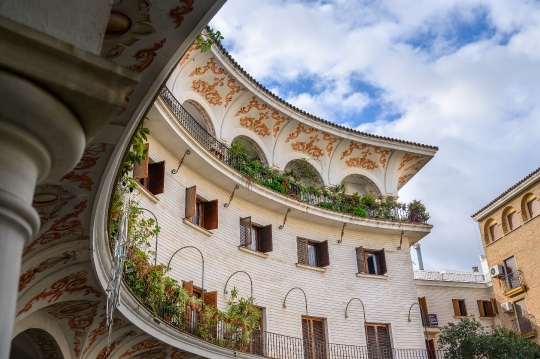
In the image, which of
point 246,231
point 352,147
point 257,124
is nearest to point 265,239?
point 246,231

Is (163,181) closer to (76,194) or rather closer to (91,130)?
(76,194)

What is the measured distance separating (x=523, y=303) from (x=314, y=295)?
1394cm

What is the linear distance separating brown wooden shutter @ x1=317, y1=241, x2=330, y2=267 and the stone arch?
4.55 metres

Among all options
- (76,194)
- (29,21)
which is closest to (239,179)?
(76,194)

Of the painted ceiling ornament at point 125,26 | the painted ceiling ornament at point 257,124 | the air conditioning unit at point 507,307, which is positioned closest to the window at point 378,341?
the painted ceiling ornament at point 257,124

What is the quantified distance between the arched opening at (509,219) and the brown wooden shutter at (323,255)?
1369 centimetres

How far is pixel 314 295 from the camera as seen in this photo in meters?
22.2

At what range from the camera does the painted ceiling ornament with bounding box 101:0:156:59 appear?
518 cm

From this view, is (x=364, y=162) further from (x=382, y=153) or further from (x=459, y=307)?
(x=459, y=307)

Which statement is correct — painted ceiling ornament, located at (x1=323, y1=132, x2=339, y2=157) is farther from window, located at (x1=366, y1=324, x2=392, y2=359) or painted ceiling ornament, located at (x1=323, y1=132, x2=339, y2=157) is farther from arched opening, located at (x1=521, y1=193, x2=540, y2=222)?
arched opening, located at (x1=521, y1=193, x2=540, y2=222)

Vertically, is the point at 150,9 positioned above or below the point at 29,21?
above

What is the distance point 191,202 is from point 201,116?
429 cm

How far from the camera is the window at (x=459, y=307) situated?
3087 cm

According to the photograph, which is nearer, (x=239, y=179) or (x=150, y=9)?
(x=150, y=9)
